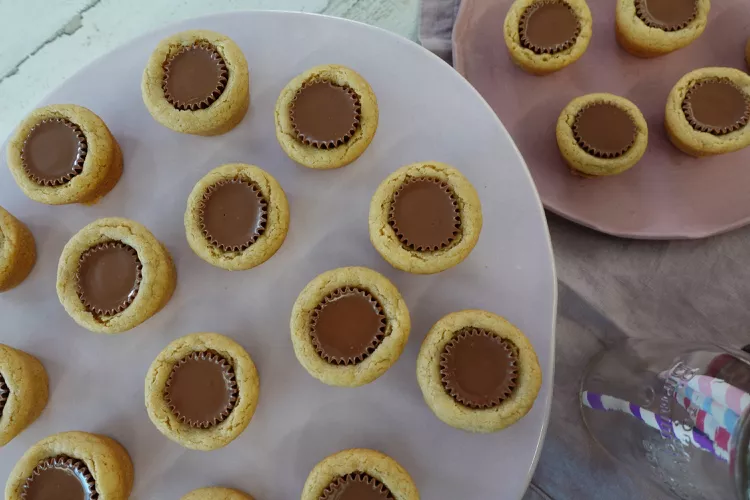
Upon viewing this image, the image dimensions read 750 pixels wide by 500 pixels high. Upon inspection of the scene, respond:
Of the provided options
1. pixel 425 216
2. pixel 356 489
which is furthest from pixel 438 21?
pixel 356 489

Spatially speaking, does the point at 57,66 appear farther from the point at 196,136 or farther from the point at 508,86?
the point at 508,86

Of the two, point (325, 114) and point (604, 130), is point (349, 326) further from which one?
point (604, 130)

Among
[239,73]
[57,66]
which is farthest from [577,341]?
[57,66]

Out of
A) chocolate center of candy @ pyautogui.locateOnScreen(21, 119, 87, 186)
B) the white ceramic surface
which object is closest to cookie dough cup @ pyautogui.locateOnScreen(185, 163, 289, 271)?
the white ceramic surface

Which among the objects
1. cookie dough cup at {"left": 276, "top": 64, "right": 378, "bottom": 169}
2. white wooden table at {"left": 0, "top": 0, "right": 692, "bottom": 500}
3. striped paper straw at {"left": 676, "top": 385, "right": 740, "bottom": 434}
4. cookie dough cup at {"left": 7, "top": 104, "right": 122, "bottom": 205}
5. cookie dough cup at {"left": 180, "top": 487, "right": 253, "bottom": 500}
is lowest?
white wooden table at {"left": 0, "top": 0, "right": 692, "bottom": 500}

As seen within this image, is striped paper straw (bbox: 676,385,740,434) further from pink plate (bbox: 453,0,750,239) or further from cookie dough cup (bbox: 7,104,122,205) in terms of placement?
cookie dough cup (bbox: 7,104,122,205)

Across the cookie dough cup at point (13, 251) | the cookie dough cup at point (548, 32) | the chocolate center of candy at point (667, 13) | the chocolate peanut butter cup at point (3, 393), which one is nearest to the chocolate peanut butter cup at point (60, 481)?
the chocolate peanut butter cup at point (3, 393)
